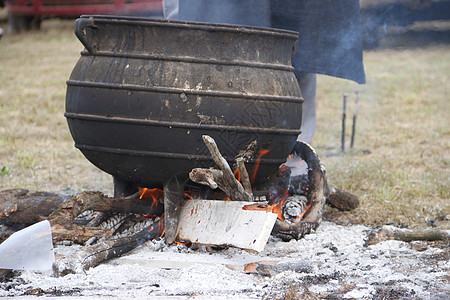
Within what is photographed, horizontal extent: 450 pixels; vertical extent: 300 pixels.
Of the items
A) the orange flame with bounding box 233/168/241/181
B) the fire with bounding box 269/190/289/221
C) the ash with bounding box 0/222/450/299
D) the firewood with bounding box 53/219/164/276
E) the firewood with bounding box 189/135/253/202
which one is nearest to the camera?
the ash with bounding box 0/222/450/299

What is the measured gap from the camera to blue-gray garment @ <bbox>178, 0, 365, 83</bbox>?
13.7 feet

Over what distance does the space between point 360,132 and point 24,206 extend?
188 inches

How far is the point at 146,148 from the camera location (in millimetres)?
2697

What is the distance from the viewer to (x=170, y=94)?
8.58ft

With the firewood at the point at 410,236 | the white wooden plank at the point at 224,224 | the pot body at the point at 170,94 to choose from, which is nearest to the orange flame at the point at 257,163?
the pot body at the point at 170,94

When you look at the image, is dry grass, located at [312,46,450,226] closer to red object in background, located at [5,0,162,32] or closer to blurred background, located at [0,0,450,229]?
blurred background, located at [0,0,450,229]

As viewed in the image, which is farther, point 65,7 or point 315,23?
point 65,7

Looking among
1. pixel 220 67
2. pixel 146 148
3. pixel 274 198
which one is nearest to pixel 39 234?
pixel 146 148

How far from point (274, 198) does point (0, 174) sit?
2352 mm

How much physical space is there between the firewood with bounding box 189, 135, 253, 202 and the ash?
11.4 inches

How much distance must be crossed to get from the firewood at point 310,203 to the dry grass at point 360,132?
0.43 m

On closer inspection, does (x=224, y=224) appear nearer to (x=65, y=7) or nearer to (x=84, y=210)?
(x=84, y=210)

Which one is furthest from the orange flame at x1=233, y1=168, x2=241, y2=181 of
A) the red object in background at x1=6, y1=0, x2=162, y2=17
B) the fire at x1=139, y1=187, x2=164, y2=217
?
the red object in background at x1=6, y1=0, x2=162, y2=17

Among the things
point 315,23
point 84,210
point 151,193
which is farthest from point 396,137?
point 84,210
